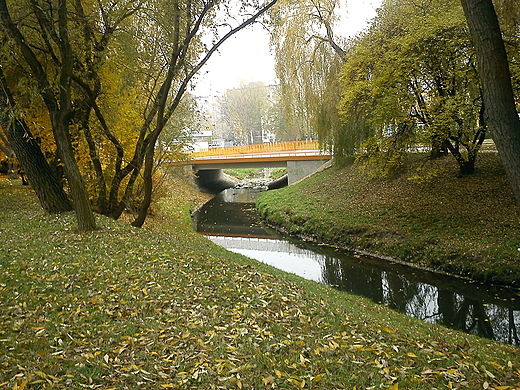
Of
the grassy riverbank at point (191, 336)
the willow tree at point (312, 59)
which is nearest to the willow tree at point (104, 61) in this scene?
the grassy riverbank at point (191, 336)

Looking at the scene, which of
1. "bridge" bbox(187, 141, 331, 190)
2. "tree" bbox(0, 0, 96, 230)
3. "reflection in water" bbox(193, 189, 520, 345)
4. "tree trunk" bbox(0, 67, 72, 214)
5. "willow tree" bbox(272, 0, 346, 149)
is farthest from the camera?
"bridge" bbox(187, 141, 331, 190)

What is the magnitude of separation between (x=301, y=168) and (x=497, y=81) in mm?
26897

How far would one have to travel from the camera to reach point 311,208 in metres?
21.8

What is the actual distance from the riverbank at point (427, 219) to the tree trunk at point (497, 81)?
26.3 feet

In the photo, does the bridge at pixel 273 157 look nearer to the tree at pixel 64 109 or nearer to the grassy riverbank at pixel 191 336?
the tree at pixel 64 109

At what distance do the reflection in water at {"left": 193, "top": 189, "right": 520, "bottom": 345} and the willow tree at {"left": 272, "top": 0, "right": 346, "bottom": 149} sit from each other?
8.98m

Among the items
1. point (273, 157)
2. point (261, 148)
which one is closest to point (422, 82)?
point (273, 157)

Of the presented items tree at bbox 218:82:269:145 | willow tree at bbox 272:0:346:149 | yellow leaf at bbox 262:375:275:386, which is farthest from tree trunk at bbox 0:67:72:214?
tree at bbox 218:82:269:145

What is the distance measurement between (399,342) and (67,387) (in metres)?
4.32

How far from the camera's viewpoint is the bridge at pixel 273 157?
31703 millimetres

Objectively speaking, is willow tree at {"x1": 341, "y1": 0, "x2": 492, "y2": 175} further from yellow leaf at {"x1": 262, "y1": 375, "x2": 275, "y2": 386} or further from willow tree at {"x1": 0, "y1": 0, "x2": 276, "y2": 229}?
yellow leaf at {"x1": 262, "y1": 375, "x2": 275, "y2": 386}

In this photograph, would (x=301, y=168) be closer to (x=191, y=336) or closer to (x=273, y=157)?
(x=273, y=157)

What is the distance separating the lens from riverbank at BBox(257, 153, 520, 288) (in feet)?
41.9

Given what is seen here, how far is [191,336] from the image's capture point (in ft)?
17.2
